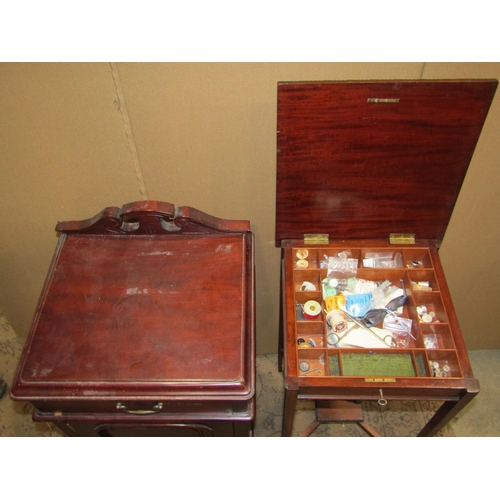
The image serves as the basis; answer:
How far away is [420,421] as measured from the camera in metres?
2.25

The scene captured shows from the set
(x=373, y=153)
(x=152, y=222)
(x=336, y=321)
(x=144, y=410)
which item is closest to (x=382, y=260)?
(x=336, y=321)

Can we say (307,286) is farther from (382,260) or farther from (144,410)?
(144,410)

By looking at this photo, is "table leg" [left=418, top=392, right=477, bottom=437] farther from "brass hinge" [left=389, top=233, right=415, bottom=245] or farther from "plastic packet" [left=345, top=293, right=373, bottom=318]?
"brass hinge" [left=389, top=233, right=415, bottom=245]

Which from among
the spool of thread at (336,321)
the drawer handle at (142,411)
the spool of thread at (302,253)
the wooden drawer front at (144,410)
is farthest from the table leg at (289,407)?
the spool of thread at (302,253)

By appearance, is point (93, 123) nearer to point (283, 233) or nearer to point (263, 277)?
point (283, 233)

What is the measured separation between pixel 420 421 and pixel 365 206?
50.7 inches

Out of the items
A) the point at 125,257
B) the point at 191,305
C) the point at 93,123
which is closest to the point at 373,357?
the point at 191,305

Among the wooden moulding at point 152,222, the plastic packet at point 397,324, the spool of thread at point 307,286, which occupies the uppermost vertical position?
the wooden moulding at point 152,222

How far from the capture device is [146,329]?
135 centimetres

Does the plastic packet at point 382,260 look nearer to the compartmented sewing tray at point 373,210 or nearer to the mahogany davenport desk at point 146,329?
the compartmented sewing tray at point 373,210

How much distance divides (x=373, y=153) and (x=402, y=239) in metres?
0.40

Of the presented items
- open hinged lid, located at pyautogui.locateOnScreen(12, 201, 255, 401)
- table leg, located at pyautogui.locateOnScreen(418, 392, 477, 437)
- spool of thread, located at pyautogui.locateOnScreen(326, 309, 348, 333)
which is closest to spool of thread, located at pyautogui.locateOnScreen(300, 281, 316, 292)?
spool of thread, located at pyautogui.locateOnScreen(326, 309, 348, 333)

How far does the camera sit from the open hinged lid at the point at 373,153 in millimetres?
1312

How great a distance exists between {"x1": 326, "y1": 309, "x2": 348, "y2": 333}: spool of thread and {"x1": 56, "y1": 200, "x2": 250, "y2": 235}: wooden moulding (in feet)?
1.42
